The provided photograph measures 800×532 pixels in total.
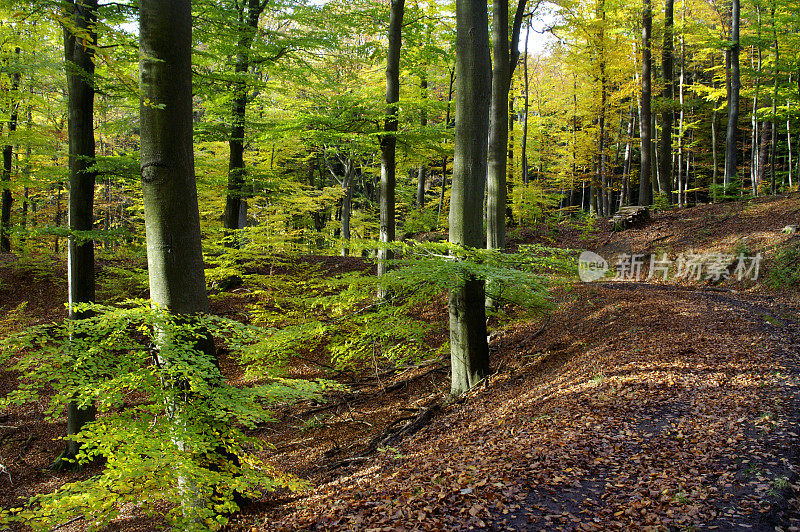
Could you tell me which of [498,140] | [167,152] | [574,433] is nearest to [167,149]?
[167,152]

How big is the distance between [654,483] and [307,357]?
860 centimetres

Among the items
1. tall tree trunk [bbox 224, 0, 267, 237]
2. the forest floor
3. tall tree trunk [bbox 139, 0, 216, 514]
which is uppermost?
tall tree trunk [bbox 224, 0, 267, 237]

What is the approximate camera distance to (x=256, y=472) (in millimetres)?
3725

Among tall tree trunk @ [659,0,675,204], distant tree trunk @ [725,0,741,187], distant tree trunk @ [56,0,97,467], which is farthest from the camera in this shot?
distant tree trunk @ [725,0,741,187]

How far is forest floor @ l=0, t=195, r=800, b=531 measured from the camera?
3.21 metres

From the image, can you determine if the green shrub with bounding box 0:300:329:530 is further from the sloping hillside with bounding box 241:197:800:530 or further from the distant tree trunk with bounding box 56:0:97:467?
the distant tree trunk with bounding box 56:0:97:467

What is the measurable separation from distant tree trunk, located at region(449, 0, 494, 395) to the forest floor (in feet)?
4.81

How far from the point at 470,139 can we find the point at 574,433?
12.9ft

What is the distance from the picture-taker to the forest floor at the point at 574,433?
321 cm

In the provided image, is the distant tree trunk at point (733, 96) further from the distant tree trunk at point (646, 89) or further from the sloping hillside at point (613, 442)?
the sloping hillside at point (613, 442)

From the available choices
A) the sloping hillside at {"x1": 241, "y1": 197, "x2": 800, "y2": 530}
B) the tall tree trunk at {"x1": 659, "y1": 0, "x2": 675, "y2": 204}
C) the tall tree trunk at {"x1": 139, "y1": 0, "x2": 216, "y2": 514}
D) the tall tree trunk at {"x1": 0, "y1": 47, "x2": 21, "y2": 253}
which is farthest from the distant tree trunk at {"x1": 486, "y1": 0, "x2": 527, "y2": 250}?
the tall tree trunk at {"x1": 0, "y1": 47, "x2": 21, "y2": 253}

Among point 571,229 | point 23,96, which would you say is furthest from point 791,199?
point 23,96

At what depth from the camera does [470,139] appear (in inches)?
240

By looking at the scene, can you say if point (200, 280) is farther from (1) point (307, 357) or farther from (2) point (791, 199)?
(2) point (791, 199)
